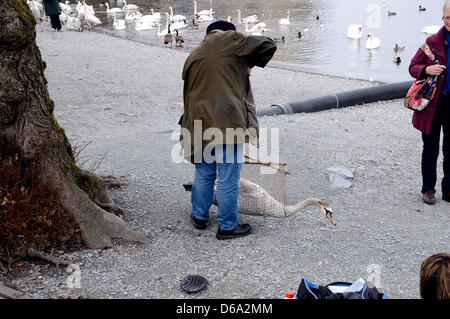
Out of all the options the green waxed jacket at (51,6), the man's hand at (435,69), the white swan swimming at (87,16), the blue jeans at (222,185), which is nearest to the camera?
the blue jeans at (222,185)

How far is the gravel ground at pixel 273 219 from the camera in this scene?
3.94m

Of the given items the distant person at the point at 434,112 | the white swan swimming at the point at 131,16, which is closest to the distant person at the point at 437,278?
the distant person at the point at 434,112

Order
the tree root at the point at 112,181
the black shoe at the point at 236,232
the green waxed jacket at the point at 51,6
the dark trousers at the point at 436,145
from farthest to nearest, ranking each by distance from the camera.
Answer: the green waxed jacket at the point at 51,6, the tree root at the point at 112,181, the dark trousers at the point at 436,145, the black shoe at the point at 236,232

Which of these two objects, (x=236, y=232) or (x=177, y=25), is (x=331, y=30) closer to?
(x=177, y=25)

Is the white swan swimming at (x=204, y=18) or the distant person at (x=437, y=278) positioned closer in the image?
the distant person at (x=437, y=278)

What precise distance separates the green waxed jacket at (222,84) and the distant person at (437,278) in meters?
2.13

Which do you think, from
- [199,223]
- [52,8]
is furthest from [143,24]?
[199,223]

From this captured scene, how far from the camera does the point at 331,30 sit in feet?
79.6

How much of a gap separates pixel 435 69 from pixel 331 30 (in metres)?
20.3

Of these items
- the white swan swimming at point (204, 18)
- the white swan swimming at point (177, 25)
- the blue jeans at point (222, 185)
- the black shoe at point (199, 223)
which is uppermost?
the white swan swimming at point (204, 18)

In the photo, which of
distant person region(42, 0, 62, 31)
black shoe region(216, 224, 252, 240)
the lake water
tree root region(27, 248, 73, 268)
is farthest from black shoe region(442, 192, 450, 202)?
distant person region(42, 0, 62, 31)

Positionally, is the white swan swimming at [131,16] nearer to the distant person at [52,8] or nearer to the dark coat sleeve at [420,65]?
the distant person at [52,8]

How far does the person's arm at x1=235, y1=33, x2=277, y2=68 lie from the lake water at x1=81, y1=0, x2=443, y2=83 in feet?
40.3
